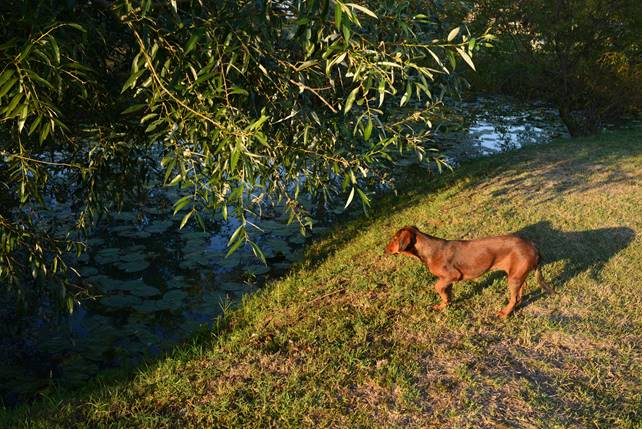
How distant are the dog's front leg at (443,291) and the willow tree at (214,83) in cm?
169

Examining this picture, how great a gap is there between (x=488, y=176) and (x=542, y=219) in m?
3.00

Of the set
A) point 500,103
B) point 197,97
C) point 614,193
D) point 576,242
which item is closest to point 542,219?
point 576,242

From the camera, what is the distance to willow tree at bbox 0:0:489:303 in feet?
10.0

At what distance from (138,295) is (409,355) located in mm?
3865

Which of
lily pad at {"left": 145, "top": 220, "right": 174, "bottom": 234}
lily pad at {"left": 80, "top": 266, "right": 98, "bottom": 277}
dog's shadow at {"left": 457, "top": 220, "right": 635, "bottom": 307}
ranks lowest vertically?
dog's shadow at {"left": 457, "top": 220, "right": 635, "bottom": 307}

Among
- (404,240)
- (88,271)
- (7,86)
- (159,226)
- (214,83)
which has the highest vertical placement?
(7,86)

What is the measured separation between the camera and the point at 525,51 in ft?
51.3

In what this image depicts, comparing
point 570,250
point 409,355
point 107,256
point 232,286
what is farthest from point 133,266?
point 570,250

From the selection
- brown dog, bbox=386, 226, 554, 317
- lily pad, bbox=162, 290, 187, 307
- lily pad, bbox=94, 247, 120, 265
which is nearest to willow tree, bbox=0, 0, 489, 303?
brown dog, bbox=386, 226, 554, 317

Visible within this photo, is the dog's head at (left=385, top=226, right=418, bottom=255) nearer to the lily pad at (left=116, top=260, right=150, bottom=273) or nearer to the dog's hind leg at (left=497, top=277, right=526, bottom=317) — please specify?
the dog's hind leg at (left=497, top=277, right=526, bottom=317)

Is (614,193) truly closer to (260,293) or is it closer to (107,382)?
(260,293)

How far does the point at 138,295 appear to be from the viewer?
6.88m

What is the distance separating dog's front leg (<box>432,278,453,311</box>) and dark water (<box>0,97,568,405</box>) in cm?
238

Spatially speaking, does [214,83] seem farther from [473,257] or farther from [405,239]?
[473,257]
